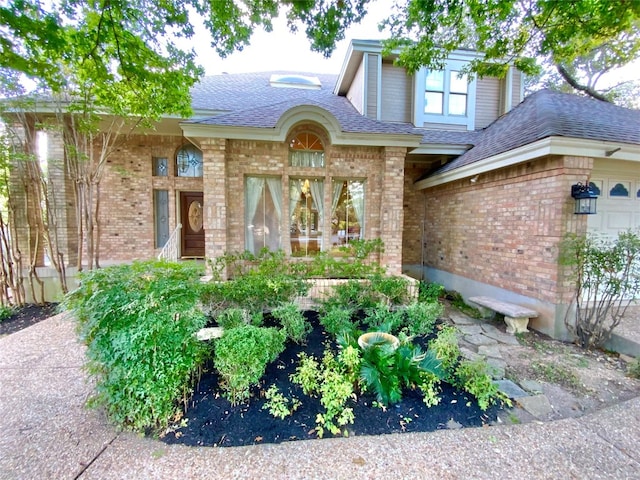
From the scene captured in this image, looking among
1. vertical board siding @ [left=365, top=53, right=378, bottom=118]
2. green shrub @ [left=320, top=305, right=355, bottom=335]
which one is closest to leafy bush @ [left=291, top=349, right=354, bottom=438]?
green shrub @ [left=320, top=305, right=355, bottom=335]

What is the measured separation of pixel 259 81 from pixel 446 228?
8.71 m

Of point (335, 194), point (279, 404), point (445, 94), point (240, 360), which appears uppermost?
point (445, 94)

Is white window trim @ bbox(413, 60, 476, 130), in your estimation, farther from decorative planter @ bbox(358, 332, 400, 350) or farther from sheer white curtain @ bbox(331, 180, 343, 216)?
decorative planter @ bbox(358, 332, 400, 350)

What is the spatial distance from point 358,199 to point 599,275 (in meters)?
4.51

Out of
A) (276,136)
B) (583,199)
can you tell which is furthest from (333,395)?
(276,136)

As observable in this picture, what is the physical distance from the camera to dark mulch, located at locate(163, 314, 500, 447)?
2326 mm

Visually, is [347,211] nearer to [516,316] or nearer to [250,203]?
[250,203]

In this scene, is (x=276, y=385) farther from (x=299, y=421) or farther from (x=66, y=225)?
(x=66, y=225)

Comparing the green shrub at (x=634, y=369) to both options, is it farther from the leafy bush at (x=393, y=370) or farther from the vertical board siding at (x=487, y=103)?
the vertical board siding at (x=487, y=103)

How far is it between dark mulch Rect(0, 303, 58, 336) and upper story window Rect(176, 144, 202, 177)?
4496mm

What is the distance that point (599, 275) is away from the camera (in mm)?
4012

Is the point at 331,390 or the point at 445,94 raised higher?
the point at 445,94

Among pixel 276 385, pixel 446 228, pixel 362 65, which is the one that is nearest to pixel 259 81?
pixel 362 65

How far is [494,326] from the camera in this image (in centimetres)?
510
